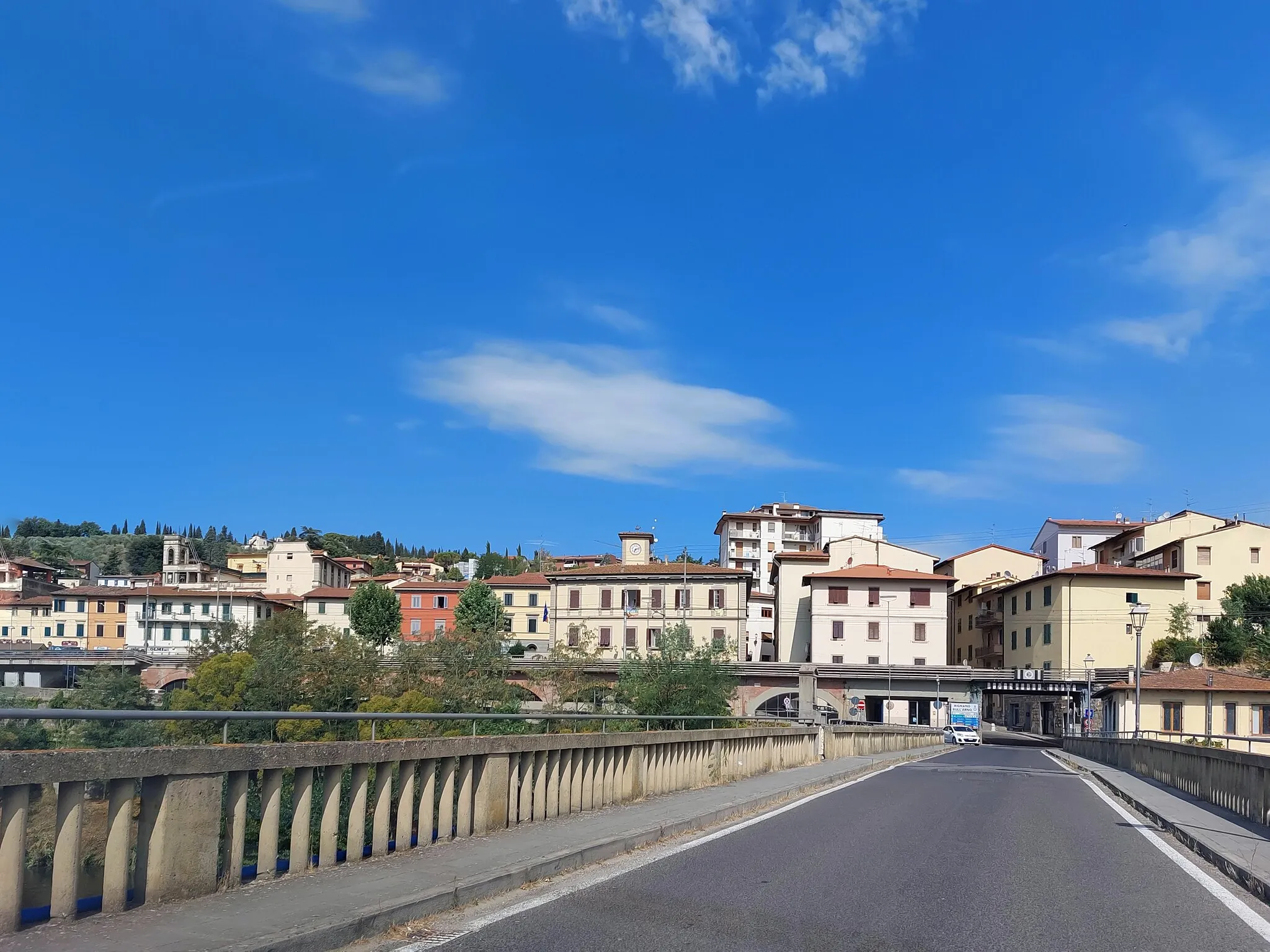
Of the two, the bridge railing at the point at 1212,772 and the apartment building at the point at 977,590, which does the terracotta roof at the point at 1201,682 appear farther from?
the apartment building at the point at 977,590

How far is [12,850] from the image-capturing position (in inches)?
225

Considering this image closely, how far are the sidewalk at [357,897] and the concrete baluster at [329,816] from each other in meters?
0.13

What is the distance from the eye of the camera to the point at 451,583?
112 meters

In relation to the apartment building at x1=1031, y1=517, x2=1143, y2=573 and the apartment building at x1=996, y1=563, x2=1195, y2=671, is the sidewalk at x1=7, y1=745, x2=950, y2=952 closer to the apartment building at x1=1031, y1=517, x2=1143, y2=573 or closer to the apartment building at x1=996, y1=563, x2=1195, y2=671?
the apartment building at x1=996, y1=563, x2=1195, y2=671

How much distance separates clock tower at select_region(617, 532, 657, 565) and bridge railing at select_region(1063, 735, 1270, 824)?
6641 centimetres

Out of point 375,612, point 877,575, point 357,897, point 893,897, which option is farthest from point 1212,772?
point 375,612

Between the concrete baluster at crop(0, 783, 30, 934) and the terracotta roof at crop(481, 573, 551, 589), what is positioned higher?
the terracotta roof at crop(481, 573, 551, 589)

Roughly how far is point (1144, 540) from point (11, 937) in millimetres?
100723

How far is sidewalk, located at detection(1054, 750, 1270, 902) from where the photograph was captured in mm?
10211

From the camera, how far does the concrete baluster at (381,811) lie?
29.1 feet

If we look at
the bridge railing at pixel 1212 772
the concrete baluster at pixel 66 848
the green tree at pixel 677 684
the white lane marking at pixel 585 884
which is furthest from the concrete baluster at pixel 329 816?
the green tree at pixel 677 684

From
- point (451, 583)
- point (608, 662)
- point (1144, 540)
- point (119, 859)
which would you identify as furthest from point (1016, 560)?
point (119, 859)

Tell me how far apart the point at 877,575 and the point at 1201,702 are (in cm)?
3132

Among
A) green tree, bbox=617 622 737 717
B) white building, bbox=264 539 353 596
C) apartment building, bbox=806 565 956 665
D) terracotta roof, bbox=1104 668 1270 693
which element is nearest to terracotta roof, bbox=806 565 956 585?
apartment building, bbox=806 565 956 665
